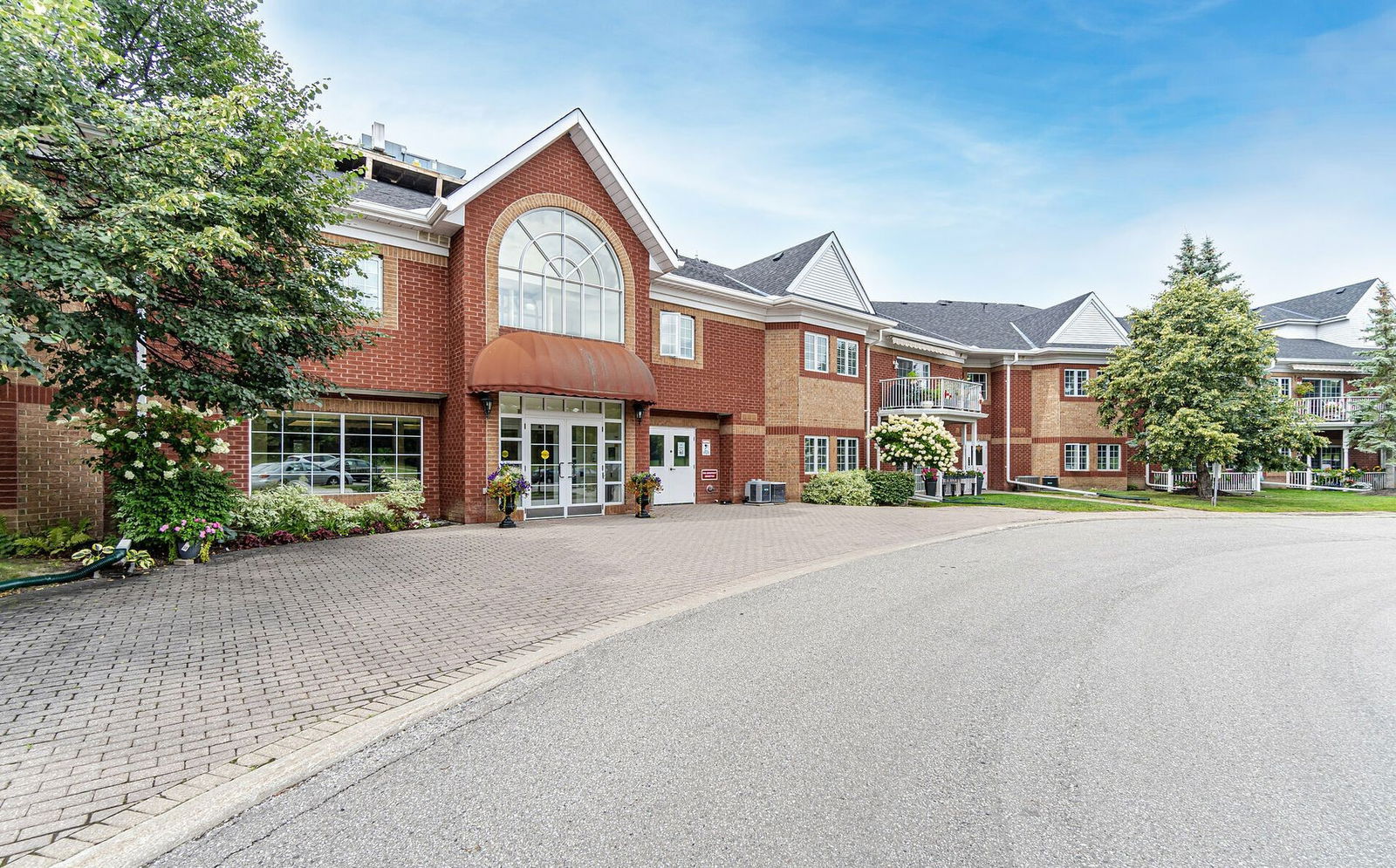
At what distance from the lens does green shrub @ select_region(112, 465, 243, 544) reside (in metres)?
8.69

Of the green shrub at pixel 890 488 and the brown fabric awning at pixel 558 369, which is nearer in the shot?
the brown fabric awning at pixel 558 369

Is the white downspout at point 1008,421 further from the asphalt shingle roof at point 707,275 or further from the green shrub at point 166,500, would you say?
the green shrub at point 166,500

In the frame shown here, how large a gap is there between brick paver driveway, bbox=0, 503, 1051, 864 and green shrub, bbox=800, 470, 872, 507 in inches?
343

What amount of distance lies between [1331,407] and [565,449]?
38453 millimetres

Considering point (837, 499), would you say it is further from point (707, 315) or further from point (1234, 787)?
point (1234, 787)

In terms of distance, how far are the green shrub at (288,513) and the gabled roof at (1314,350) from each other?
42955 millimetres

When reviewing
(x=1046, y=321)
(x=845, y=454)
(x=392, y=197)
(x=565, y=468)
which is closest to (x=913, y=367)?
(x=845, y=454)

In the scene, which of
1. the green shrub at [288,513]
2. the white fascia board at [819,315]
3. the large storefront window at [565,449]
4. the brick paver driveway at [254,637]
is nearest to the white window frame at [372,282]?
the large storefront window at [565,449]

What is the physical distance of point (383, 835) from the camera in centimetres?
299

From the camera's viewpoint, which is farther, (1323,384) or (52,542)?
(1323,384)

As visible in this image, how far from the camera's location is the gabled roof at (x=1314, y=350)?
3434 cm

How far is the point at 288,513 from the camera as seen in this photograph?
11.6 m

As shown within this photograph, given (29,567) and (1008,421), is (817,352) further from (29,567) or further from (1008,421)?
(29,567)

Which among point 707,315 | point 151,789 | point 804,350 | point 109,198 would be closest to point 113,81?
point 109,198
